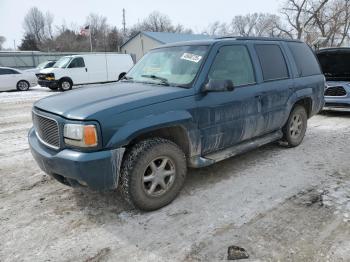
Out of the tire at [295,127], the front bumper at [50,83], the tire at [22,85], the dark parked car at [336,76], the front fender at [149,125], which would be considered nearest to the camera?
the front fender at [149,125]

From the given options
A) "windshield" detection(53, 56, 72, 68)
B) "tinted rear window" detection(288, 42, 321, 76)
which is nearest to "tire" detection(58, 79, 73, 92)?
"windshield" detection(53, 56, 72, 68)

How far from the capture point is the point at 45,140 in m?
3.65

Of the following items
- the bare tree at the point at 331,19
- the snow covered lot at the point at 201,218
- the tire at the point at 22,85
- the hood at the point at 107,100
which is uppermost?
the bare tree at the point at 331,19

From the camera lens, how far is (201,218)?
350 centimetres

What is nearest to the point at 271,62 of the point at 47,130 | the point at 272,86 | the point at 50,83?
the point at 272,86

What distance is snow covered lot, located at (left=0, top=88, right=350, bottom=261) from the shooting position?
297cm

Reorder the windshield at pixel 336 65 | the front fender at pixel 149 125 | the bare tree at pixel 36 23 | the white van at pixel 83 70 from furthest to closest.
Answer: the bare tree at pixel 36 23
the white van at pixel 83 70
the windshield at pixel 336 65
the front fender at pixel 149 125

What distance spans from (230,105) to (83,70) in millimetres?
16399

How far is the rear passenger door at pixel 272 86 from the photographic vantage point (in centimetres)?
486

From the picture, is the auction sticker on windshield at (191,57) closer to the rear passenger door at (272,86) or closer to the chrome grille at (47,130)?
the rear passenger door at (272,86)

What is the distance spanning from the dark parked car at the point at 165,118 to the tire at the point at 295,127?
0.38m

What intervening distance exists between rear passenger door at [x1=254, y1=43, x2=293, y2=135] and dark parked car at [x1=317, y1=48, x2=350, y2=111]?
3854mm

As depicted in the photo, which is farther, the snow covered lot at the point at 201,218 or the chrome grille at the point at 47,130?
the chrome grille at the point at 47,130

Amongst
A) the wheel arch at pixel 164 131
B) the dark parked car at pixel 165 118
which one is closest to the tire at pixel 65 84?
the dark parked car at pixel 165 118
